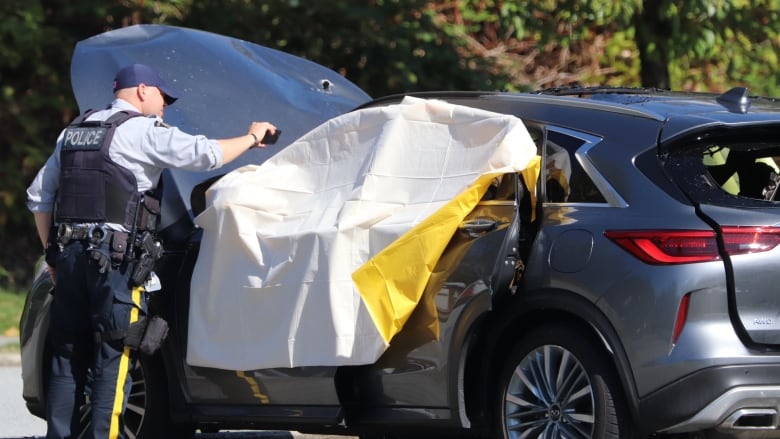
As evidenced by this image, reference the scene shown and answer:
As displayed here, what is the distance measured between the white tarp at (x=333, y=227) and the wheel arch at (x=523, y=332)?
0.32 meters

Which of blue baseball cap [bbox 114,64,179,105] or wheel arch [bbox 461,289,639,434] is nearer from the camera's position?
wheel arch [bbox 461,289,639,434]

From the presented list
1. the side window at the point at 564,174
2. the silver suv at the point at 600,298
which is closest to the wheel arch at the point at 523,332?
the silver suv at the point at 600,298

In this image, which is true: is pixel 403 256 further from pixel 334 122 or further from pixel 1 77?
pixel 1 77

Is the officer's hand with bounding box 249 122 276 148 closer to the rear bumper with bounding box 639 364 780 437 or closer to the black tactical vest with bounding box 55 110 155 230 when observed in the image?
the black tactical vest with bounding box 55 110 155 230

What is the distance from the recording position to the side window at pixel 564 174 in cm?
509

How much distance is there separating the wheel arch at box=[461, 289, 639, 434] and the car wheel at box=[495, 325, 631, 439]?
5cm

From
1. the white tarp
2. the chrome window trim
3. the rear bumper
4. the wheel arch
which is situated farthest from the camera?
the white tarp

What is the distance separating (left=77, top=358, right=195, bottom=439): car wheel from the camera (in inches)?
250

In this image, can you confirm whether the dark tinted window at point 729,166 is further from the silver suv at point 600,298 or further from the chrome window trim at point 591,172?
the chrome window trim at point 591,172

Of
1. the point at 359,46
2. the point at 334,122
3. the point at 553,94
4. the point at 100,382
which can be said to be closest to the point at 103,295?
the point at 100,382

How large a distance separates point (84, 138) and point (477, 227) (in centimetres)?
172

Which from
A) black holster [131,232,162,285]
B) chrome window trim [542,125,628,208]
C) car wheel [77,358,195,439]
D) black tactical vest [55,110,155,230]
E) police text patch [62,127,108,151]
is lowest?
car wheel [77,358,195,439]

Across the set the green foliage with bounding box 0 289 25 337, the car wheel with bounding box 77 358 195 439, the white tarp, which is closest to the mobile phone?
the white tarp

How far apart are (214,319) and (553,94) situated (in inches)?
67.2
